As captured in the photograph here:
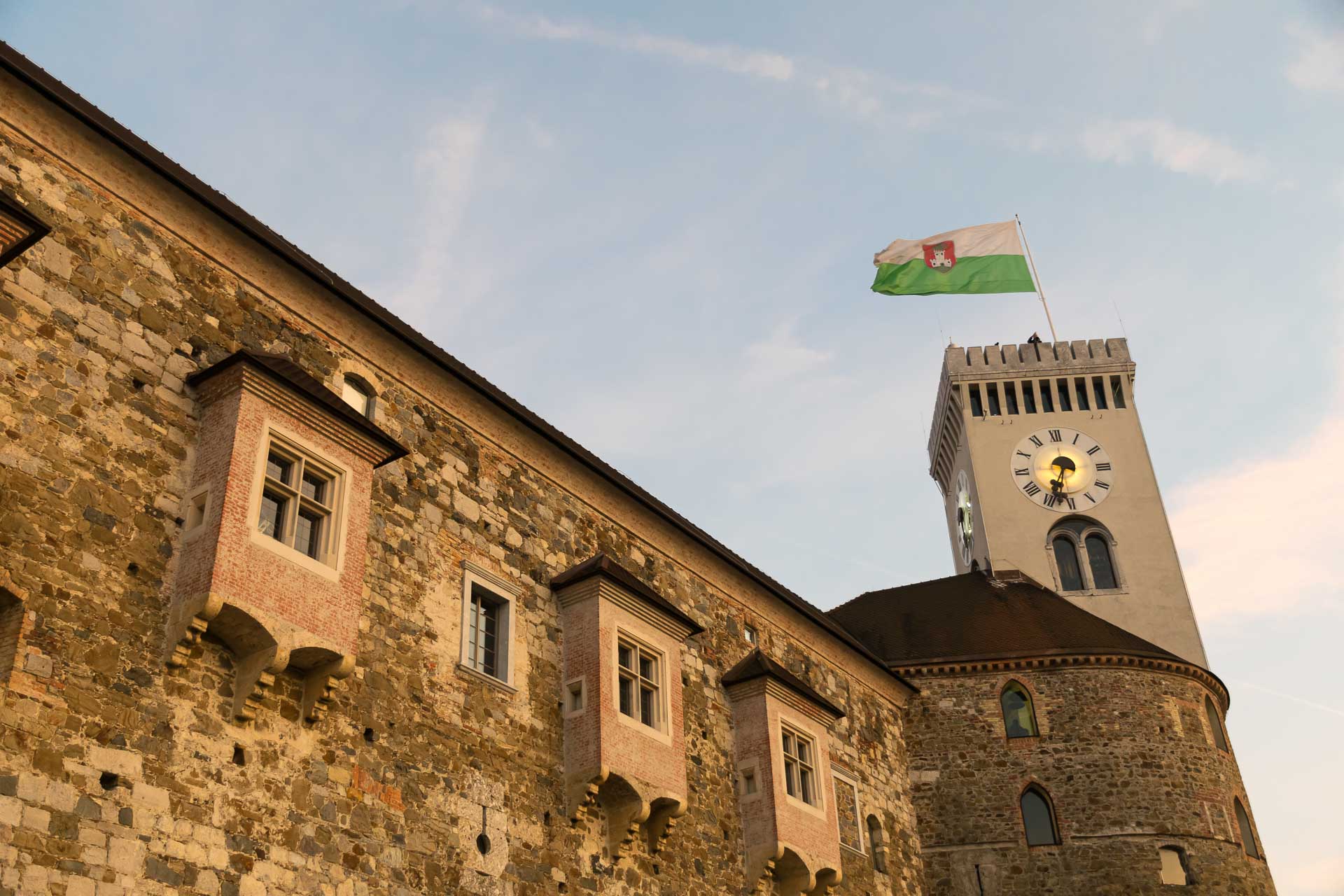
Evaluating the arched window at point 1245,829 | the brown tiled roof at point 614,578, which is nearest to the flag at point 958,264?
the arched window at point 1245,829

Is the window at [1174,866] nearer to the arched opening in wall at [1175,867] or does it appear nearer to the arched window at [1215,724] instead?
the arched opening in wall at [1175,867]

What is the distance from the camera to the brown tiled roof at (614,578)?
18547 millimetres

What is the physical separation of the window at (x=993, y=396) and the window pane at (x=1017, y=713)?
671 inches

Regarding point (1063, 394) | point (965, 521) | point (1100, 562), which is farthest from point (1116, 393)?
point (1100, 562)

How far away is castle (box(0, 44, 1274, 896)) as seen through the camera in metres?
12.2

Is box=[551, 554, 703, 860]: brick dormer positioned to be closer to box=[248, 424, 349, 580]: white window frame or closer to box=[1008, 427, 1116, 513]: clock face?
box=[248, 424, 349, 580]: white window frame

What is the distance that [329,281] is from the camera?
650 inches

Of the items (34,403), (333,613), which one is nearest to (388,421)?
(333,613)

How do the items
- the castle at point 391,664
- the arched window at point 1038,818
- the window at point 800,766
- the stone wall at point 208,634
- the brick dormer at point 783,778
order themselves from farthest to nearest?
the arched window at point 1038,818
the window at point 800,766
the brick dormer at point 783,778
the castle at point 391,664
the stone wall at point 208,634

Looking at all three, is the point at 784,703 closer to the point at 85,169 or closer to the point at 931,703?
the point at 931,703

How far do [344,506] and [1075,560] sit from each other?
29760 mm

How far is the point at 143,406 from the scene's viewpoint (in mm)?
13586

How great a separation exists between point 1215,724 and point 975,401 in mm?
17084

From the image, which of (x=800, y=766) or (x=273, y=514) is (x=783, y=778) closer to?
(x=800, y=766)
